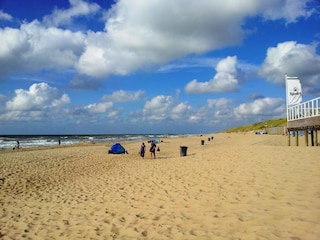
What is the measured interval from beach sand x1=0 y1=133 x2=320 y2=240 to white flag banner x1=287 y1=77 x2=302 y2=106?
855 centimetres

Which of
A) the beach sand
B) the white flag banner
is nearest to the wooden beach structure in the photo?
the white flag banner

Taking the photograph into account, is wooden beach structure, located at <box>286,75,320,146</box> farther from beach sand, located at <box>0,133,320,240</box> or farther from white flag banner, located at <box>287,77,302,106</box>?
beach sand, located at <box>0,133,320,240</box>

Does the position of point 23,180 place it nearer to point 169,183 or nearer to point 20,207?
point 20,207

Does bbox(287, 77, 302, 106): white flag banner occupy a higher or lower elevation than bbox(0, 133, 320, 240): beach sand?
higher

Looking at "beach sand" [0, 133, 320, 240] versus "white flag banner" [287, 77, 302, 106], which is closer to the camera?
"beach sand" [0, 133, 320, 240]

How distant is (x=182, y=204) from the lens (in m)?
8.20

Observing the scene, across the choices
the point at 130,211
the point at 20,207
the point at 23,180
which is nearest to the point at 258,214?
the point at 130,211

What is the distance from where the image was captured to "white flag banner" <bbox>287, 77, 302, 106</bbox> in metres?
20.6

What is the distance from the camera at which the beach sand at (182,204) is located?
19.9 ft

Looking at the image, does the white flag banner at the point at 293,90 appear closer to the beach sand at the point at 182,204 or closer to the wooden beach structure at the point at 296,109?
the wooden beach structure at the point at 296,109

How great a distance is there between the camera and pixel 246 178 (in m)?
10.0

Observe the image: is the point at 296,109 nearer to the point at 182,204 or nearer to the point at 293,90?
the point at 293,90

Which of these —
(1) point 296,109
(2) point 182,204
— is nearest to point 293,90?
(1) point 296,109

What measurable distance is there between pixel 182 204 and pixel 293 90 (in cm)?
1624
